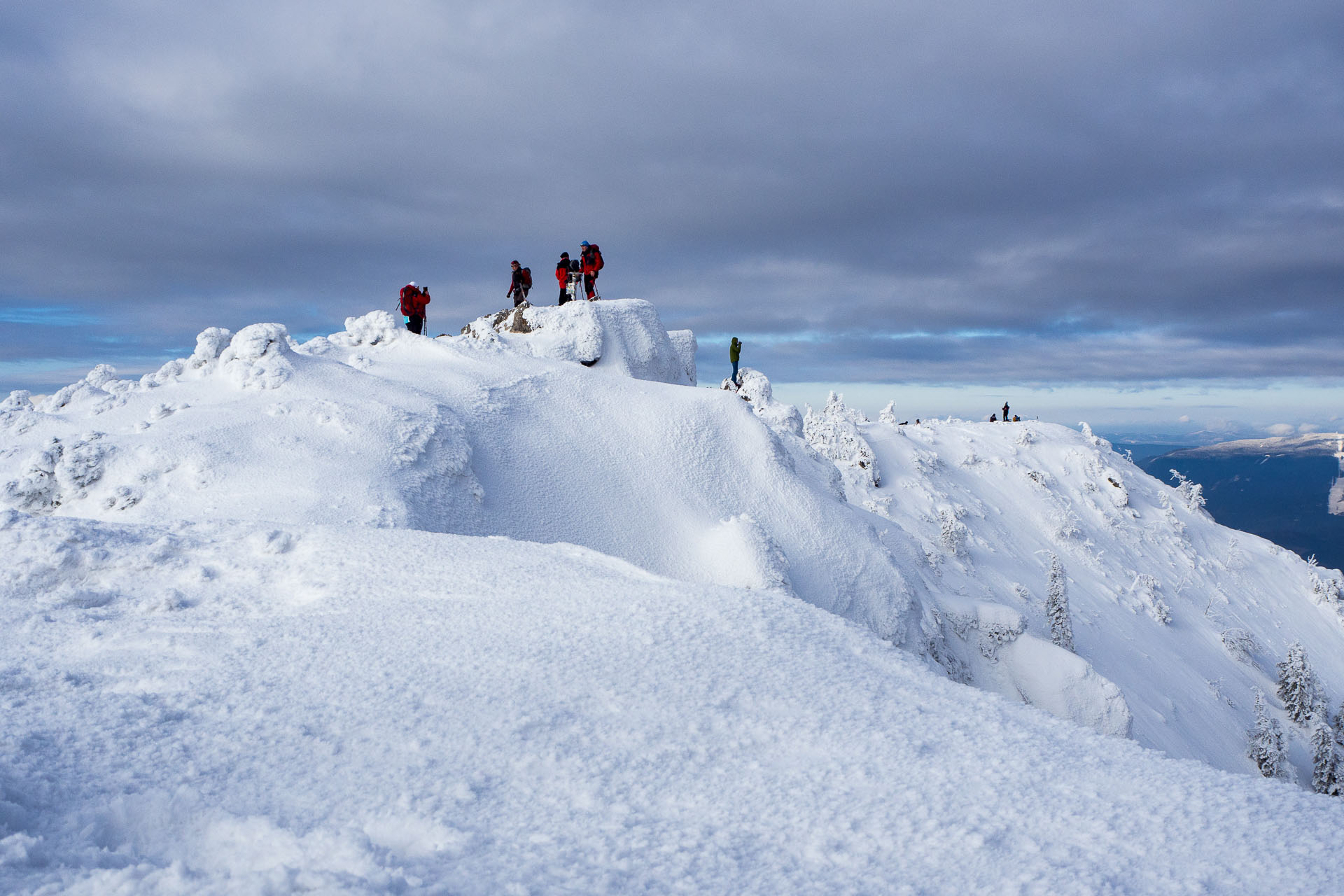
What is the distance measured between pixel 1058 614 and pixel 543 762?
3422 cm

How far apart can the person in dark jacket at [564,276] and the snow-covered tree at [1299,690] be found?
4341cm

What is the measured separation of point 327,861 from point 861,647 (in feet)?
15.0

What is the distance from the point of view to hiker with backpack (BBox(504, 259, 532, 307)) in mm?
28047

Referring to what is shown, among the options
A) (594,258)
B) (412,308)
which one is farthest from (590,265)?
(412,308)

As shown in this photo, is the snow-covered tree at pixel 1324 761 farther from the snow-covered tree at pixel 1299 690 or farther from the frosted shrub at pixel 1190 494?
the frosted shrub at pixel 1190 494

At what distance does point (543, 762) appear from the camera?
4414 millimetres

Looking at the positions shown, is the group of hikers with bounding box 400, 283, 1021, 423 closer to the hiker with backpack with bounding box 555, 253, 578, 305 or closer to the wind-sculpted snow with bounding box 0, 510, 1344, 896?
the hiker with backpack with bounding box 555, 253, 578, 305

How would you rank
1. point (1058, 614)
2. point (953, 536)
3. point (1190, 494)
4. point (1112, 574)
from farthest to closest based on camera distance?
point (1190, 494) < point (1112, 574) < point (953, 536) < point (1058, 614)

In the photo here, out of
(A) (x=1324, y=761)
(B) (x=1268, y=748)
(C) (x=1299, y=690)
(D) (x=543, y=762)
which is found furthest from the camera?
(C) (x=1299, y=690)

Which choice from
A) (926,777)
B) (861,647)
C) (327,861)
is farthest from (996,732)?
(327,861)

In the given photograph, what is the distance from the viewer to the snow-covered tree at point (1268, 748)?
102 ft

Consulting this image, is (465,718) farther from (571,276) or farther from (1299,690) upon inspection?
(1299,690)

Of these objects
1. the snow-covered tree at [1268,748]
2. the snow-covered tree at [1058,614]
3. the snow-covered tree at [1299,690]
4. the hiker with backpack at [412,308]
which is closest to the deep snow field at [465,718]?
the hiker with backpack at [412,308]

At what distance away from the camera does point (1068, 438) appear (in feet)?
197
